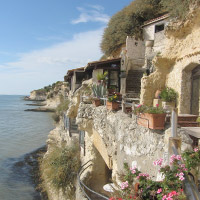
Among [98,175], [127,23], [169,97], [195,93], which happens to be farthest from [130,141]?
[127,23]

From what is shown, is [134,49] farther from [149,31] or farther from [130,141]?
[130,141]

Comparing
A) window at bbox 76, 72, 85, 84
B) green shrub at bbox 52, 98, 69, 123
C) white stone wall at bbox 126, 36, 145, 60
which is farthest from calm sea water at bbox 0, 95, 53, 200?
white stone wall at bbox 126, 36, 145, 60

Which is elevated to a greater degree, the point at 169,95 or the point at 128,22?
the point at 128,22

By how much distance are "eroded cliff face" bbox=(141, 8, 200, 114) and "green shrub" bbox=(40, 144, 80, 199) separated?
20.0 ft

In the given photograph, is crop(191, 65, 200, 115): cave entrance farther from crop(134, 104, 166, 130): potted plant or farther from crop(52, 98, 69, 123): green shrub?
crop(52, 98, 69, 123): green shrub

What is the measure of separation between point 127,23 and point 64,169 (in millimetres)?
17640

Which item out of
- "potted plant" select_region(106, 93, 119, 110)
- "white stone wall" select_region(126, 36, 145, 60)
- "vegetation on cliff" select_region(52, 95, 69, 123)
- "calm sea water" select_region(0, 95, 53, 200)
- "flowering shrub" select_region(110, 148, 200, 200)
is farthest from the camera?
"vegetation on cliff" select_region(52, 95, 69, 123)

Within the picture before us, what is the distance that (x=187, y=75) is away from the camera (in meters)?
9.04

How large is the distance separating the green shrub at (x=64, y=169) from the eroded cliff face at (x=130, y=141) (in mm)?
4708

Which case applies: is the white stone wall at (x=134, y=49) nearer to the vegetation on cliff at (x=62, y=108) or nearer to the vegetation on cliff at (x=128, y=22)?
the vegetation on cliff at (x=128, y=22)

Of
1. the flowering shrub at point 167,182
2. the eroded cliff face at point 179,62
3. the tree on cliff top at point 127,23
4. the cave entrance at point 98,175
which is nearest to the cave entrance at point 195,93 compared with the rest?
the eroded cliff face at point 179,62

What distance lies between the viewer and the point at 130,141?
5.26 metres

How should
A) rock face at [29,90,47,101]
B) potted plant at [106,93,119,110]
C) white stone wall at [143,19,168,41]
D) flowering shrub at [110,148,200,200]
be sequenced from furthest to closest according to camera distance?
rock face at [29,90,47,101] → white stone wall at [143,19,168,41] → potted plant at [106,93,119,110] → flowering shrub at [110,148,200,200]

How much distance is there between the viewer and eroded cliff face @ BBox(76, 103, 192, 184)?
4.11m
